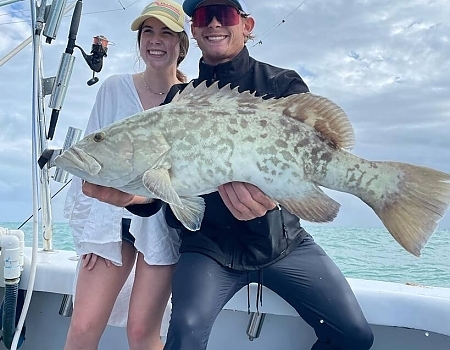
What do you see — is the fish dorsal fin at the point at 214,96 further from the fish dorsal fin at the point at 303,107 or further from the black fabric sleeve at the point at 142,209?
the black fabric sleeve at the point at 142,209

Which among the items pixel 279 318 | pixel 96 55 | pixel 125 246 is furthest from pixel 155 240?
pixel 96 55

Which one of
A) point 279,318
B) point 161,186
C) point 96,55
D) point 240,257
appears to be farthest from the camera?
point 96,55

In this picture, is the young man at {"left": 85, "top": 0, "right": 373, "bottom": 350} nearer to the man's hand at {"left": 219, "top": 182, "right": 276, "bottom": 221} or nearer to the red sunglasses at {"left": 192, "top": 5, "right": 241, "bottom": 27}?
the red sunglasses at {"left": 192, "top": 5, "right": 241, "bottom": 27}

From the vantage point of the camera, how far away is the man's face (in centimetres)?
242

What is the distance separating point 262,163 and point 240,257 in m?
0.71

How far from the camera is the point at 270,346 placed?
9.70ft

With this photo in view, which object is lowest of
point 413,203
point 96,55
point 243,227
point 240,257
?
point 240,257

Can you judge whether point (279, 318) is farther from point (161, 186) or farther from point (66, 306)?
point (161, 186)

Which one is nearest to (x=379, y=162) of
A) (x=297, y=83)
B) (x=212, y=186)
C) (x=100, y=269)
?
(x=212, y=186)

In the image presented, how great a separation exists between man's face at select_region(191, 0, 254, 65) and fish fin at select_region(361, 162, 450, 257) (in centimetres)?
108

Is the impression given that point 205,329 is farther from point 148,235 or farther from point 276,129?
point 276,129

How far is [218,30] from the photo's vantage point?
2.46m

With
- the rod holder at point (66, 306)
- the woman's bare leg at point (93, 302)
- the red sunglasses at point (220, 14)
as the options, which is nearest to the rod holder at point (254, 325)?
the woman's bare leg at point (93, 302)

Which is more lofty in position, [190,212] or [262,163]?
[262,163]
